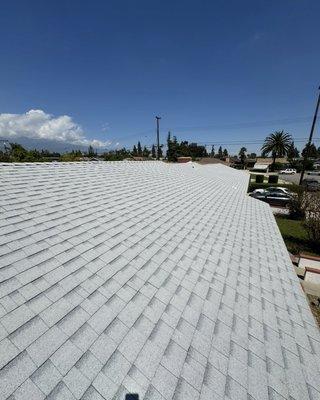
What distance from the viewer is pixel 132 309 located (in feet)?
11.0

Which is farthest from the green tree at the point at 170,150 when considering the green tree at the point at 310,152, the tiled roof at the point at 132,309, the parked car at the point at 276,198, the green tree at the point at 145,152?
the tiled roof at the point at 132,309

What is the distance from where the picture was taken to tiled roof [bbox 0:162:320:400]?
2.43 metres

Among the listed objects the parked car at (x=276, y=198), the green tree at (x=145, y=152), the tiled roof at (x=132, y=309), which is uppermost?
the tiled roof at (x=132, y=309)

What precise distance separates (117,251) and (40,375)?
2.50 meters

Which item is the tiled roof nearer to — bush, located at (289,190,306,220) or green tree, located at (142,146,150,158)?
bush, located at (289,190,306,220)

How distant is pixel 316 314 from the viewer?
9.20 m

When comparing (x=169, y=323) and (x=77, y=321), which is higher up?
(x=77, y=321)

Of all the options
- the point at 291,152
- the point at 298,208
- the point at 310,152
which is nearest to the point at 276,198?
the point at 298,208

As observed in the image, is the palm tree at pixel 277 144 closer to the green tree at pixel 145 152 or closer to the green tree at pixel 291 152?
the green tree at pixel 291 152

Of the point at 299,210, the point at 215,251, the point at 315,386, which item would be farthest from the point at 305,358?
the point at 299,210

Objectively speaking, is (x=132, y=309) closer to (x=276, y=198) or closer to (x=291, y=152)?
(x=276, y=198)

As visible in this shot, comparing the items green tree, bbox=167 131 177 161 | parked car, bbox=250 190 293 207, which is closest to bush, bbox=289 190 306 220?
parked car, bbox=250 190 293 207

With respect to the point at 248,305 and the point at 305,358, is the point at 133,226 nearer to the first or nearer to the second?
the point at 248,305

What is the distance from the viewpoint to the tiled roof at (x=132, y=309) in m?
2.43
